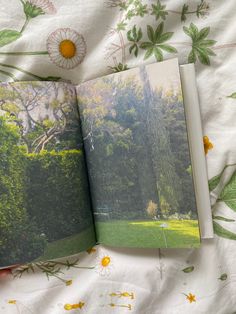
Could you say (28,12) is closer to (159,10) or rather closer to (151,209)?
(159,10)

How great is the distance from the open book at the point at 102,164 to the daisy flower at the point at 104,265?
35 millimetres

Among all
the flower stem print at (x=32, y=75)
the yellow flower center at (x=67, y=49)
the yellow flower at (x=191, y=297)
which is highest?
the yellow flower center at (x=67, y=49)

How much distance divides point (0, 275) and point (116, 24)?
1.33 ft

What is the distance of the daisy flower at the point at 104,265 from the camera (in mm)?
551

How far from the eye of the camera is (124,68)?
21.0 inches

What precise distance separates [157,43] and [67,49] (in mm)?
130

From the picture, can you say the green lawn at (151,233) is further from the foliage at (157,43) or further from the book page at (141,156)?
the foliage at (157,43)

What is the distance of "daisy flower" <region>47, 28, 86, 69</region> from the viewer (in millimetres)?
531

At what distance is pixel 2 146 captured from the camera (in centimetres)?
50

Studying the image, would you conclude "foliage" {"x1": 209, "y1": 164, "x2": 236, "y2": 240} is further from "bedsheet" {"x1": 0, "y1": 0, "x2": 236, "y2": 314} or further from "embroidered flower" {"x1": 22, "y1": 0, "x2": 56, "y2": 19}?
"embroidered flower" {"x1": 22, "y1": 0, "x2": 56, "y2": 19}

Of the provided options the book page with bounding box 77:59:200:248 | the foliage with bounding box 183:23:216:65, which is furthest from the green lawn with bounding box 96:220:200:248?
the foliage with bounding box 183:23:216:65

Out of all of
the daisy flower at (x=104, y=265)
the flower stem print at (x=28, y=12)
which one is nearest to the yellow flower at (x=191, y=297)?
the daisy flower at (x=104, y=265)

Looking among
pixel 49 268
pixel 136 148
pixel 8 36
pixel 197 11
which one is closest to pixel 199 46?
pixel 197 11

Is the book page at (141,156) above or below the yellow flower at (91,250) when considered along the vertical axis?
above
